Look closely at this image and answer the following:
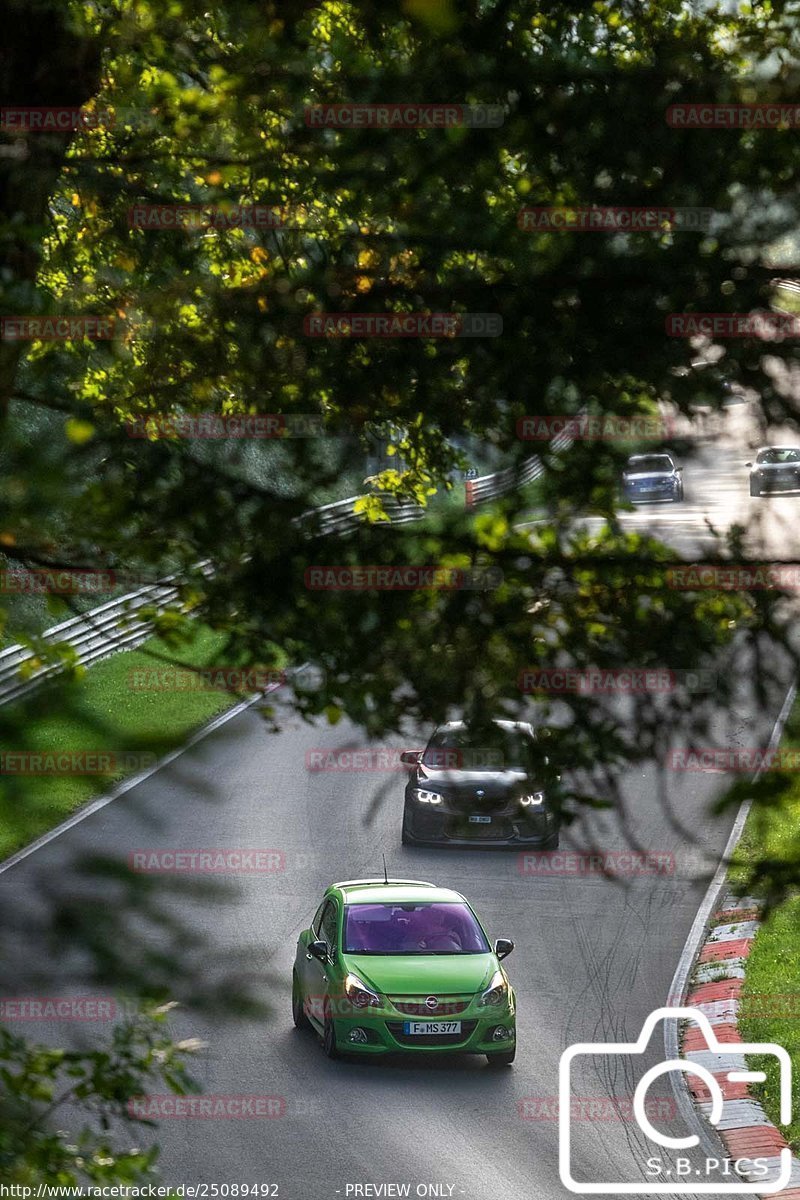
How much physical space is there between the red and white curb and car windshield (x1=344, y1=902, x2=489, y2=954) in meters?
2.51

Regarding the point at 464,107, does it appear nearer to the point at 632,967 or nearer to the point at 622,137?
the point at 622,137

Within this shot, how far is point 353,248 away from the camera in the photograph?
5.01 m

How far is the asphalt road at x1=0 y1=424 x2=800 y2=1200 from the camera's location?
7.80 ft

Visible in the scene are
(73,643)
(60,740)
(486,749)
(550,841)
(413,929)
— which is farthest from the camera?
(413,929)

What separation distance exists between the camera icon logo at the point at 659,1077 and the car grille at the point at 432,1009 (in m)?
1.14

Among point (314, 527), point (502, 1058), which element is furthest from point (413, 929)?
point (314, 527)

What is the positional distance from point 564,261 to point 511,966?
12186mm

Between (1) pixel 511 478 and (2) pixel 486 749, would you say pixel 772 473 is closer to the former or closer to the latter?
(1) pixel 511 478

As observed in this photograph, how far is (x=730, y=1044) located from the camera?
13.4 m

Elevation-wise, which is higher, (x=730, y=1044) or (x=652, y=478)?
(x=652, y=478)

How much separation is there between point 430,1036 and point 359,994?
823mm

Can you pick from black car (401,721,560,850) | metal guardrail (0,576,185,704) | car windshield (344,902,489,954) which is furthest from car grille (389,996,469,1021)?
black car (401,721,560,850)

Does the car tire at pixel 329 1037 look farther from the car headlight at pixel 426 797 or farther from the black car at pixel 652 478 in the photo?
the black car at pixel 652 478

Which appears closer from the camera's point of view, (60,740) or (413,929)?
(60,740)
